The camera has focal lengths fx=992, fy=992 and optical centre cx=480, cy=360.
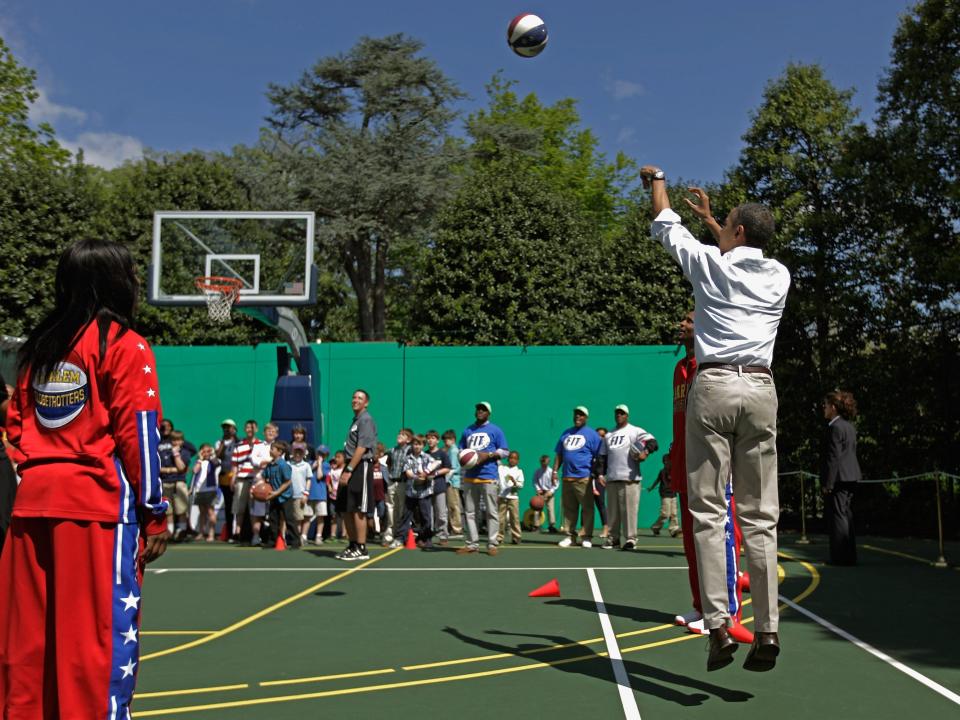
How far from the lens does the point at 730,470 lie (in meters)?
5.04

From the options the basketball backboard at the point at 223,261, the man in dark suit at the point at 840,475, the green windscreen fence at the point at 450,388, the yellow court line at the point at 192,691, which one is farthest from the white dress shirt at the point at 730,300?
the green windscreen fence at the point at 450,388

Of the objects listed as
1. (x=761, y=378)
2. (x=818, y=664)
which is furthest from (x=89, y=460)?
(x=818, y=664)

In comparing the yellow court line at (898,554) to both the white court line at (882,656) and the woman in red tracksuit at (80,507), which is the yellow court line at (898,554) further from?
the woman in red tracksuit at (80,507)

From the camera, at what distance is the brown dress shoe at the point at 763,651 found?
15.7 feet

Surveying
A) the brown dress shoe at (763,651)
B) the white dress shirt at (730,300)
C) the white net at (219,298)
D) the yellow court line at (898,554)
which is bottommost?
the yellow court line at (898,554)

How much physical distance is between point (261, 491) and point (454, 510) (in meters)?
4.41

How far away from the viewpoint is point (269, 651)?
6.78m

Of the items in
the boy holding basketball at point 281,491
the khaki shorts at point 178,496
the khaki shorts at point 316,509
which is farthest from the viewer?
the khaki shorts at point 178,496

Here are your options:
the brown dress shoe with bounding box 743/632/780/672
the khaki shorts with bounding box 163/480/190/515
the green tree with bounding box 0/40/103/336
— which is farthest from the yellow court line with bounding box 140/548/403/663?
the green tree with bounding box 0/40/103/336

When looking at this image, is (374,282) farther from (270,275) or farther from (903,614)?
(903,614)

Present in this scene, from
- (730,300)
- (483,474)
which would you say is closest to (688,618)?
(730,300)

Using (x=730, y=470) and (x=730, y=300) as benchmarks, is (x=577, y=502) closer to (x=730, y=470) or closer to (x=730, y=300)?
(x=730, y=470)

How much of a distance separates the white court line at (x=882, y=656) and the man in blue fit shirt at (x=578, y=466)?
7189 millimetres

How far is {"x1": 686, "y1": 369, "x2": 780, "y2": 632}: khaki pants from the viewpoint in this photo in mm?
4895
